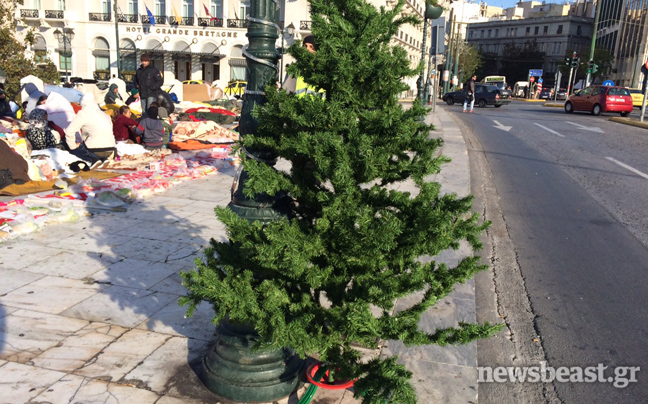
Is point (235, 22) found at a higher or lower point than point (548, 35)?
lower

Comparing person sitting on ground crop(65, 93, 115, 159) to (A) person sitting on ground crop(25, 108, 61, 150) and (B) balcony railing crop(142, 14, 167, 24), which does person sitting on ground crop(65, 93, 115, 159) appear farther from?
(B) balcony railing crop(142, 14, 167, 24)

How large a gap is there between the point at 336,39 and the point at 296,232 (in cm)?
99

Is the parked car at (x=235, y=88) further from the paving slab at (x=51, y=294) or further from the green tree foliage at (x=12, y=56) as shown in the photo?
the paving slab at (x=51, y=294)

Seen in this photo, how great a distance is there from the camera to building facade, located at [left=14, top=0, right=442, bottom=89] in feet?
142

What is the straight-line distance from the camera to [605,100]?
2594 centimetres

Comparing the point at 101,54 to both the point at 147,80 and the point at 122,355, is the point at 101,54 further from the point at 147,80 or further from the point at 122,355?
the point at 122,355

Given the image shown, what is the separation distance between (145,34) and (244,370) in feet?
152

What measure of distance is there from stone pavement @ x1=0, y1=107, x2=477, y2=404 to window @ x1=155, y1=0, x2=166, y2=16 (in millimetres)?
42771

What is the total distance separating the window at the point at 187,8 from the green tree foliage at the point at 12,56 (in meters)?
29.5

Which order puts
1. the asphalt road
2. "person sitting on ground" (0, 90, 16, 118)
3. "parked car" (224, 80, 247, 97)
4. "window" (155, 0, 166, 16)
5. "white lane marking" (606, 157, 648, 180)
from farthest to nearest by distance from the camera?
"window" (155, 0, 166, 16), "parked car" (224, 80, 247, 97), "person sitting on ground" (0, 90, 16, 118), "white lane marking" (606, 157, 648, 180), the asphalt road

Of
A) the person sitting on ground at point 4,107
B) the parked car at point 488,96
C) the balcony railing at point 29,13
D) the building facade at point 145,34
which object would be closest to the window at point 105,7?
the building facade at point 145,34

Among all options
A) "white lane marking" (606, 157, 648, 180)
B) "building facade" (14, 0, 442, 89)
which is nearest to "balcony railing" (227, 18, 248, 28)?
"building facade" (14, 0, 442, 89)

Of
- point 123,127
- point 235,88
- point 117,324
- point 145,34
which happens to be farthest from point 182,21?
point 117,324

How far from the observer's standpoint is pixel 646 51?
57.2 m
